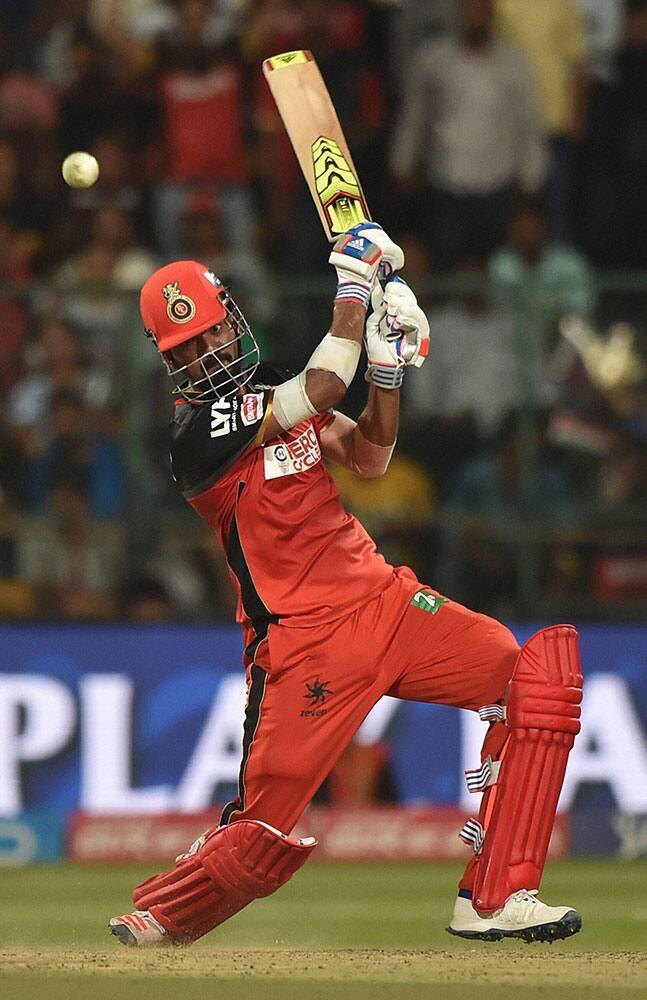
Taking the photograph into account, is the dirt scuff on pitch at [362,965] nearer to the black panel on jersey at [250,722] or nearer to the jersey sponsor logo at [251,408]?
the black panel on jersey at [250,722]

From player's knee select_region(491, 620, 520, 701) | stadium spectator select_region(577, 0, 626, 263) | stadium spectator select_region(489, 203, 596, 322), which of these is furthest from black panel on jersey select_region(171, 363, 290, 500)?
stadium spectator select_region(577, 0, 626, 263)

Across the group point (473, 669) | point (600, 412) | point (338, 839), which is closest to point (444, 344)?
point (600, 412)

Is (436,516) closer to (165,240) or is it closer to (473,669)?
(165,240)

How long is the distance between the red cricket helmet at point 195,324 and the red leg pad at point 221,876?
1416 mm

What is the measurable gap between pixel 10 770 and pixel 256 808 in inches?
163

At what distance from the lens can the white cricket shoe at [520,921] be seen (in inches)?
237

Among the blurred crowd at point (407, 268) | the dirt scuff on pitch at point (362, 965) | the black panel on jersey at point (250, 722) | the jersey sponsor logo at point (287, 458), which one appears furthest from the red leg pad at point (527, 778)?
the blurred crowd at point (407, 268)

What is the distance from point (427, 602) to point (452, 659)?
22 centimetres

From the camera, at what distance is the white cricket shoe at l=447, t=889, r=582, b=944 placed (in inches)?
237

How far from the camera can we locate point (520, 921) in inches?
241

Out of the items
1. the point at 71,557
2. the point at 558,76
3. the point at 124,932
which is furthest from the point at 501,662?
the point at 558,76

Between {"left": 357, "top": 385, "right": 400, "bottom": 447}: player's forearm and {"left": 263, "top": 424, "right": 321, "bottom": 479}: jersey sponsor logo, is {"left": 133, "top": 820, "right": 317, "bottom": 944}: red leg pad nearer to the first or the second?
{"left": 263, "top": 424, "right": 321, "bottom": 479}: jersey sponsor logo

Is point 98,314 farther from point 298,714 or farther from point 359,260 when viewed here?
point 298,714

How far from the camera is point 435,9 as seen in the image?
1270cm
